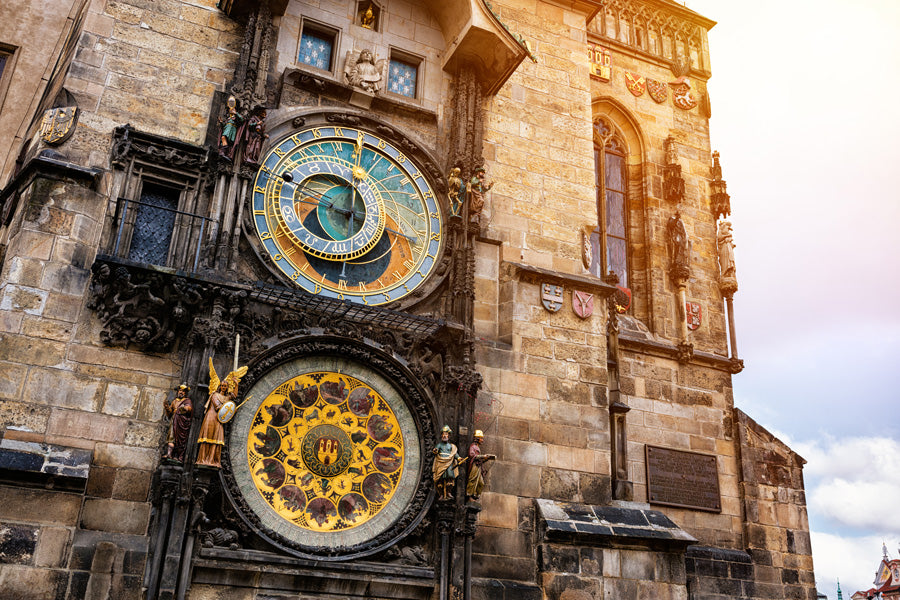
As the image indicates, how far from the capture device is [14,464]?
336 inches

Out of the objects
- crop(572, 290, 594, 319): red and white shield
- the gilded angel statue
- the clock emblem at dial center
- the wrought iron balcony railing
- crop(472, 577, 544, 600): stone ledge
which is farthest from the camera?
crop(572, 290, 594, 319): red and white shield

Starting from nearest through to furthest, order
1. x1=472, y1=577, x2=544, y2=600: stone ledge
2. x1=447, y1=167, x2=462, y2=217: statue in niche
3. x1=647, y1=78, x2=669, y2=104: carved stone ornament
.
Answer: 1. x1=472, y1=577, x2=544, y2=600: stone ledge
2. x1=447, y1=167, x2=462, y2=217: statue in niche
3. x1=647, y1=78, x2=669, y2=104: carved stone ornament

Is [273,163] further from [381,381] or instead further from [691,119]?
[691,119]

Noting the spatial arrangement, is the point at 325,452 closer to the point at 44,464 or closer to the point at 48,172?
the point at 44,464

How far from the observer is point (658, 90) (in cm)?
1772

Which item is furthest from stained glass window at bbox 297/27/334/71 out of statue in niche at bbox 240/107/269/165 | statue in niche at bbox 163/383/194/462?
statue in niche at bbox 163/383/194/462

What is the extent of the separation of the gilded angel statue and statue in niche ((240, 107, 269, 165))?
2.84 m

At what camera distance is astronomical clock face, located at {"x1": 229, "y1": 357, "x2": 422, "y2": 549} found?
9773mm

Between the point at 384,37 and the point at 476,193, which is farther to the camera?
the point at 384,37

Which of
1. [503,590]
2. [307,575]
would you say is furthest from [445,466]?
[307,575]

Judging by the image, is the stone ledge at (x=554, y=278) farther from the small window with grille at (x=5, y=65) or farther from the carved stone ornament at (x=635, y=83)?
the small window with grille at (x=5, y=65)

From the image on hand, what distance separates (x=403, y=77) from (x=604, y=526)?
7276mm

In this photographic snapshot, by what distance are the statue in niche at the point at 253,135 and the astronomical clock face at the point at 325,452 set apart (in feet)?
8.96

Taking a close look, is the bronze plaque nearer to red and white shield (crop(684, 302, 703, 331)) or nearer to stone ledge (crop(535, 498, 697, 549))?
stone ledge (crop(535, 498, 697, 549))
